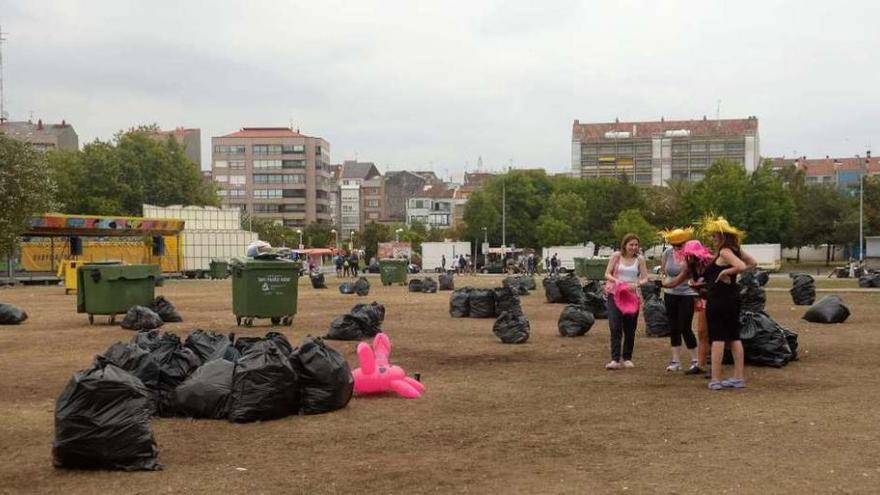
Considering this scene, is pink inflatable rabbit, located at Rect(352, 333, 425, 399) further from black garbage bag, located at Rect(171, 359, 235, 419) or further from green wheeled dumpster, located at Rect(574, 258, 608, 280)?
green wheeled dumpster, located at Rect(574, 258, 608, 280)

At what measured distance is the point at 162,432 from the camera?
7219 millimetres

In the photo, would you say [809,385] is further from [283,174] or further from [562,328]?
[283,174]

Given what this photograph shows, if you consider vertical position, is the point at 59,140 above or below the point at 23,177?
above

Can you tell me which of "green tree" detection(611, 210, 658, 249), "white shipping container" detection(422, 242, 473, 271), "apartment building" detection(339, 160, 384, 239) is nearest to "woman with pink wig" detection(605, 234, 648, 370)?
"white shipping container" detection(422, 242, 473, 271)

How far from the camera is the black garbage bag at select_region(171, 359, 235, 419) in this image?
25.3 feet

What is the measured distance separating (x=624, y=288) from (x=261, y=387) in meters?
4.77

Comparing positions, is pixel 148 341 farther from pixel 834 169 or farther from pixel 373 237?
pixel 834 169

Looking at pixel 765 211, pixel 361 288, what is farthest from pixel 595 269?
pixel 765 211

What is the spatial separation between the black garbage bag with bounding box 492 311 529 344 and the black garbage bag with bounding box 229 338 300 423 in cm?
661

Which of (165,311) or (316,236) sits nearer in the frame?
(165,311)

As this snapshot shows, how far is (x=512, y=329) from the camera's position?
13945mm

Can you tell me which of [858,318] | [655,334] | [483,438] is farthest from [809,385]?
[858,318]

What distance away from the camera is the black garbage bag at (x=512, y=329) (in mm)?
13898

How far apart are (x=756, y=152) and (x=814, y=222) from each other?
65960mm
